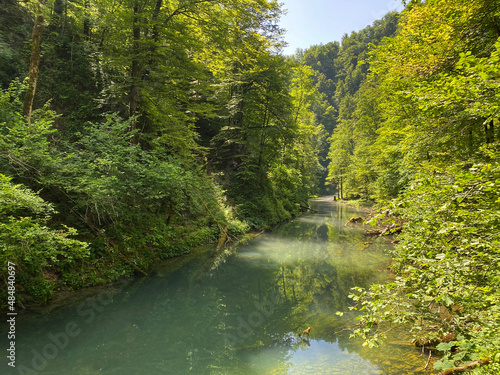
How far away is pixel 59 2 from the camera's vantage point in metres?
14.8

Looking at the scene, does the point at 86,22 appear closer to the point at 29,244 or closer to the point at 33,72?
the point at 33,72

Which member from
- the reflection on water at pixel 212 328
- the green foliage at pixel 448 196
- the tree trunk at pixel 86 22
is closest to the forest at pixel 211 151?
the green foliage at pixel 448 196

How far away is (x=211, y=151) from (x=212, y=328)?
617 inches

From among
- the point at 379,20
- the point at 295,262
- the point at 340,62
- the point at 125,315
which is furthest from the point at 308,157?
the point at 379,20

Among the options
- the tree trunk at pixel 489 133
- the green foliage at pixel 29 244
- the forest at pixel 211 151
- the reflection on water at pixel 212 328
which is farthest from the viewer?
the tree trunk at pixel 489 133

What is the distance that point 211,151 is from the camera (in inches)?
800

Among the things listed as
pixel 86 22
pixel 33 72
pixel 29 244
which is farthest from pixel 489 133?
pixel 86 22

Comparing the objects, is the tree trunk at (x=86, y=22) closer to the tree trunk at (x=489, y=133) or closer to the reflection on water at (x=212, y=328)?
the reflection on water at (x=212, y=328)

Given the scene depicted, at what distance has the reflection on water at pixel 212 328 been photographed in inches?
183

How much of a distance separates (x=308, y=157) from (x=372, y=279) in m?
29.8

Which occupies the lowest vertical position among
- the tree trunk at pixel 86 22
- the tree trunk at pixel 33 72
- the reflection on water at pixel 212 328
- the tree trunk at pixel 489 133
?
the reflection on water at pixel 212 328

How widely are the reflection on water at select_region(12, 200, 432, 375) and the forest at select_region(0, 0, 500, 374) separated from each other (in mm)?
826

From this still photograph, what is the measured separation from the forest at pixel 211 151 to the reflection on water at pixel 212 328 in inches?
32.5

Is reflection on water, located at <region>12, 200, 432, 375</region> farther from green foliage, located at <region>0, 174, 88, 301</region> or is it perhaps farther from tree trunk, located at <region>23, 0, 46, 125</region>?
tree trunk, located at <region>23, 0, 46, 125</region>
